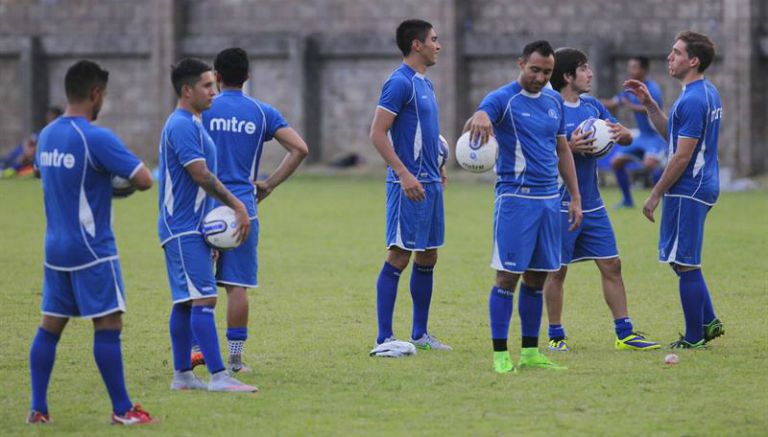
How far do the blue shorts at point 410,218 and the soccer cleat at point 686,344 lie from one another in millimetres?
2088

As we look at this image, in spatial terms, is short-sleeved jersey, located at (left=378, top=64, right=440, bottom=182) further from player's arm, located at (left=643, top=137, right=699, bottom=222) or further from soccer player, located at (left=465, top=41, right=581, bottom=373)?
player's arm, located at (left=643, top=137, right=699, bottom=222)

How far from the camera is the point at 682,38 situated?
1048 centimetres

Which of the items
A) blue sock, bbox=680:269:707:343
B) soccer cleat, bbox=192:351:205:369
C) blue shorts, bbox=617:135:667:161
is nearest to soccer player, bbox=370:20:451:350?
soccer cleat, bbox=192:351:205:369

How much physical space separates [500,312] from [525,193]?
0.85 m

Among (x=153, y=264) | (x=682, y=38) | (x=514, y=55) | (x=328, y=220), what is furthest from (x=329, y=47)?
(x=682, y=38)

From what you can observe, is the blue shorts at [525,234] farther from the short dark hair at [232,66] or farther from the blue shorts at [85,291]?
the blue shorts at [85,291]

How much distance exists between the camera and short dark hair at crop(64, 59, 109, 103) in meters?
7.76

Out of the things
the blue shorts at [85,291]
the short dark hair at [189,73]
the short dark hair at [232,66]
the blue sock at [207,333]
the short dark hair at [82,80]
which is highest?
the short dark hair at [232,66]

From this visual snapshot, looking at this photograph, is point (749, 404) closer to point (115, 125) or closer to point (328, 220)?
point (328, 220)

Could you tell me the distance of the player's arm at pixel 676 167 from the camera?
33.7 feet

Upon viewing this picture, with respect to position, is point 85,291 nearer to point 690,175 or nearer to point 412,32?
point 412,32

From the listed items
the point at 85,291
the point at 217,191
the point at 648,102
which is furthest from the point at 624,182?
the point at 85,291

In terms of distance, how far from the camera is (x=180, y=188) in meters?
8.73

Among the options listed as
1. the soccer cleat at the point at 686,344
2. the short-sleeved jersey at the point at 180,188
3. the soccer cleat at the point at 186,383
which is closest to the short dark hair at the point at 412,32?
the short-sleeved jersey at the point at 180,188
